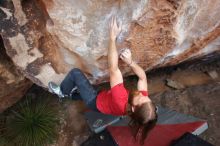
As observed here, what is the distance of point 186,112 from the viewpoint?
225 inches

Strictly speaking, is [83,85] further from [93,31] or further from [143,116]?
[143,116]

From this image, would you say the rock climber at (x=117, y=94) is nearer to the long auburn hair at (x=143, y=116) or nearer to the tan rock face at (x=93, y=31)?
the long auburn hair at (x=143, y=116)

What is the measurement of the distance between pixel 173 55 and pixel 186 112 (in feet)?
4.07

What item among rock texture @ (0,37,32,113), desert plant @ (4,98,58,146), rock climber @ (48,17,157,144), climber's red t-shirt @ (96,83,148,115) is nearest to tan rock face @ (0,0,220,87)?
rock climber @ (48,17,157,144)

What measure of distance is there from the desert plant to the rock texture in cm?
22

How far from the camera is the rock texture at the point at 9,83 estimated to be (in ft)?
15.3

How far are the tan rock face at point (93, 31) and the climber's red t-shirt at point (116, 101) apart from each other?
48 cm

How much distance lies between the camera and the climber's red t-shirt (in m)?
3.91

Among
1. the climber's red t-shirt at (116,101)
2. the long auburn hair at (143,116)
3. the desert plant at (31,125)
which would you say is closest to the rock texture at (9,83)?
the desert plant at (31,125)

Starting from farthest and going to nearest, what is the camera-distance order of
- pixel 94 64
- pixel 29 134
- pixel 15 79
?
pixel 29 134 < pixel 15 79 < pixel 94 64

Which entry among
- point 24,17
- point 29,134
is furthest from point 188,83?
point 24,17

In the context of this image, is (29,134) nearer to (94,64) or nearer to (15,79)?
(15,79)

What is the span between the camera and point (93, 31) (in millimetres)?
4145

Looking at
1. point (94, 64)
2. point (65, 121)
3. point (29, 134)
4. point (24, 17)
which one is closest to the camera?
point (24, 17)
